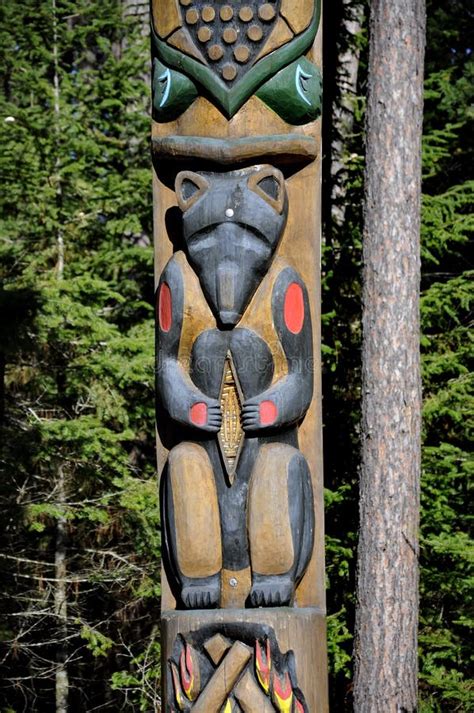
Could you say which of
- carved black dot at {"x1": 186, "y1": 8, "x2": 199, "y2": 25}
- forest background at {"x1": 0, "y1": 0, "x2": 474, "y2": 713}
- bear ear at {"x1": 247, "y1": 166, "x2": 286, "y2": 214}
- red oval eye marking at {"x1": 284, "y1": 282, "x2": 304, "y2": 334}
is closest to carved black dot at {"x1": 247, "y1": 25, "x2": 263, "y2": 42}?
carved black dot at {"x1": 186, "y1": 8, "x2": 199, "y2": 25}

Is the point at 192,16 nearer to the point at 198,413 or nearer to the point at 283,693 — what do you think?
the point at 198,413

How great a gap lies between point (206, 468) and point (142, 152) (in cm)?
794

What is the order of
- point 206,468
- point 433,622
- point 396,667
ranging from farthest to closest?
1. point 433,622
2. point 396,667
3. point 206,468

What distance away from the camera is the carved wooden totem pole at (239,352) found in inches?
202

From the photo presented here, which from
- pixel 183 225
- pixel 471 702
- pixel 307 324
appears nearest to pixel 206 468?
pixel 307 324

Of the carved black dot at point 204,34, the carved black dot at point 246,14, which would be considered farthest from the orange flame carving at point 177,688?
the carved black dot at point 246,14

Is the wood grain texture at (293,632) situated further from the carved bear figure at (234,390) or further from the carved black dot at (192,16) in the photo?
the carved black dot at (192,16)

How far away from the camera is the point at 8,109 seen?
11.5 meters

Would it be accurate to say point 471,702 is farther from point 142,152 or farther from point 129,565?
point 142,152

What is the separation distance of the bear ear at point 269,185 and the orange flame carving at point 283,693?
7.42 ft

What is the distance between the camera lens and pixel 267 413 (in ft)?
17.5

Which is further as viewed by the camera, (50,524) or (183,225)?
(50,524)

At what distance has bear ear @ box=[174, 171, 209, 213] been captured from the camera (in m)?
5.56

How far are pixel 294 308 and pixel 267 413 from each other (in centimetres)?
56
